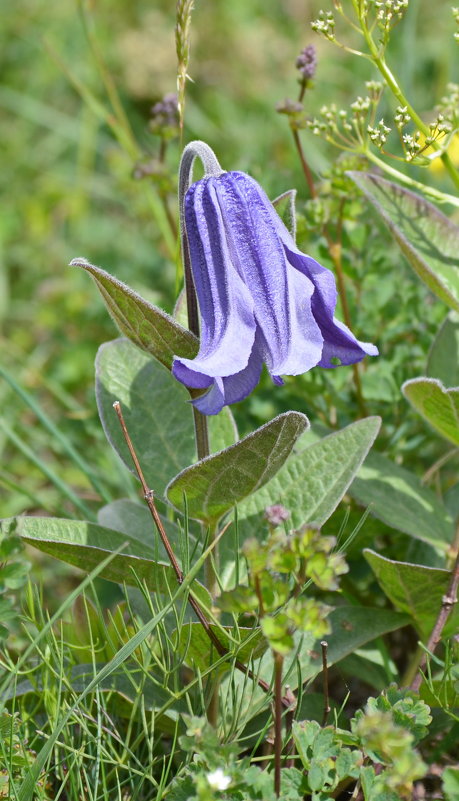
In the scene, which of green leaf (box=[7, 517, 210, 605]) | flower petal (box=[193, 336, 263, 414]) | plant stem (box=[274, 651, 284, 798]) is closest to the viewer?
Answer: plant stem (box=[274, 651, 284, 798])

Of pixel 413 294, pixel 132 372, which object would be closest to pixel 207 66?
pixel 413 294

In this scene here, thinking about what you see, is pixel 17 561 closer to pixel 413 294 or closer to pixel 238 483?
pixel 238 483

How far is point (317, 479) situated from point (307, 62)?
0.86 m

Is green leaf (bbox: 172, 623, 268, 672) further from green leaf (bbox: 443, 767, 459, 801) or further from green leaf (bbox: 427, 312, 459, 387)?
green leaf (bbox: 427, 312, 459, 387)

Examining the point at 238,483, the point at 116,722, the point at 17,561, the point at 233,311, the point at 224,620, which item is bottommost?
the point at 116,722

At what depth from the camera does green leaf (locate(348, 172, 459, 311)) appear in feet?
5.48

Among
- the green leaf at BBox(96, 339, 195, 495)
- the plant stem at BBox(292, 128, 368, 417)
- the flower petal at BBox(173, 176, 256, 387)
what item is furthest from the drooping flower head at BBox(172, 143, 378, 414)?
the plant stem at BBox(292, 128, 368, 417)

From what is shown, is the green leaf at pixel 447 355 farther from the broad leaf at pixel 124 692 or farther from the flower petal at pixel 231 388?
the broad leaf at pixel 124 692

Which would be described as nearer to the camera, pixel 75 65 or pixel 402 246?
pixel 402 246

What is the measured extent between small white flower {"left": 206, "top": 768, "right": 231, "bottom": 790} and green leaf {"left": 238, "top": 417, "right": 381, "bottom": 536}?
466 millimetres

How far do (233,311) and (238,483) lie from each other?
262 mm

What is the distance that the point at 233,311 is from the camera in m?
1.22

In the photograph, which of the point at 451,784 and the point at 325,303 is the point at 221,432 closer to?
the point at 325,303

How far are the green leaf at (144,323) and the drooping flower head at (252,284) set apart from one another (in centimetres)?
6
